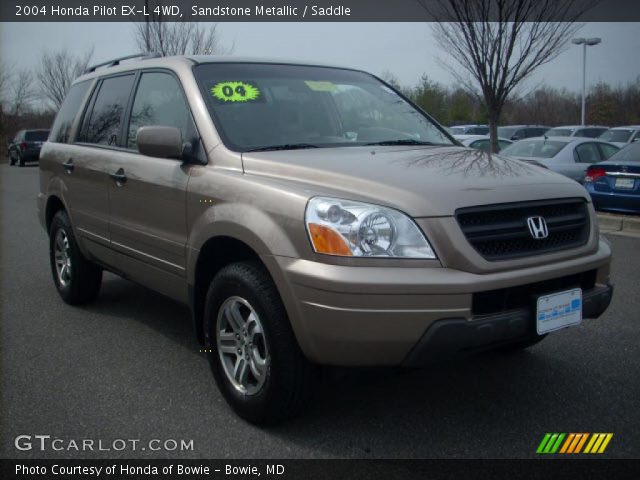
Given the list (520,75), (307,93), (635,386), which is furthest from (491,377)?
(520,75)

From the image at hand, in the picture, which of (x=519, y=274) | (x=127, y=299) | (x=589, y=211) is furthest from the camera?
(x=127, y=299)

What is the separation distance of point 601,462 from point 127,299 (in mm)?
4056

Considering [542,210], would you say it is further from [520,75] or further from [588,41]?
[588,41]

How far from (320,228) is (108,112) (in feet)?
8.92

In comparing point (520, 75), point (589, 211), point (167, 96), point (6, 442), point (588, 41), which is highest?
point (588, 41)

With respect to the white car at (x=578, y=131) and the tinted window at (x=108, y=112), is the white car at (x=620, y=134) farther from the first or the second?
the tinted window at (x=108, y=112)

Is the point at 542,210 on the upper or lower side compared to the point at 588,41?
lower

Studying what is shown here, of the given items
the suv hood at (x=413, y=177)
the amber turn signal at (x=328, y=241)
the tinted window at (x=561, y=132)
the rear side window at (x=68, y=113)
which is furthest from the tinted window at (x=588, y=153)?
the tinted window at (x=561, y=132)

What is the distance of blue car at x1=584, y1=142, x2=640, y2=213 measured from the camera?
8994 mm

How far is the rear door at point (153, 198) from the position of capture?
11.8 feet

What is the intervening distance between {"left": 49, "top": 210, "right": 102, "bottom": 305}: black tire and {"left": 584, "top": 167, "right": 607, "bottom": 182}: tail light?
24.1 ft

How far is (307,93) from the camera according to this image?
3.99m

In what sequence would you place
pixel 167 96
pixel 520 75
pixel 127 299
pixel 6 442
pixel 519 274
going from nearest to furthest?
1. pixel 519 274
2. pixel 6 442
3. pixel 167 96
4. pixel 127 299
5. pixel 520 75

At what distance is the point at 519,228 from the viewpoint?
9.46 ft
